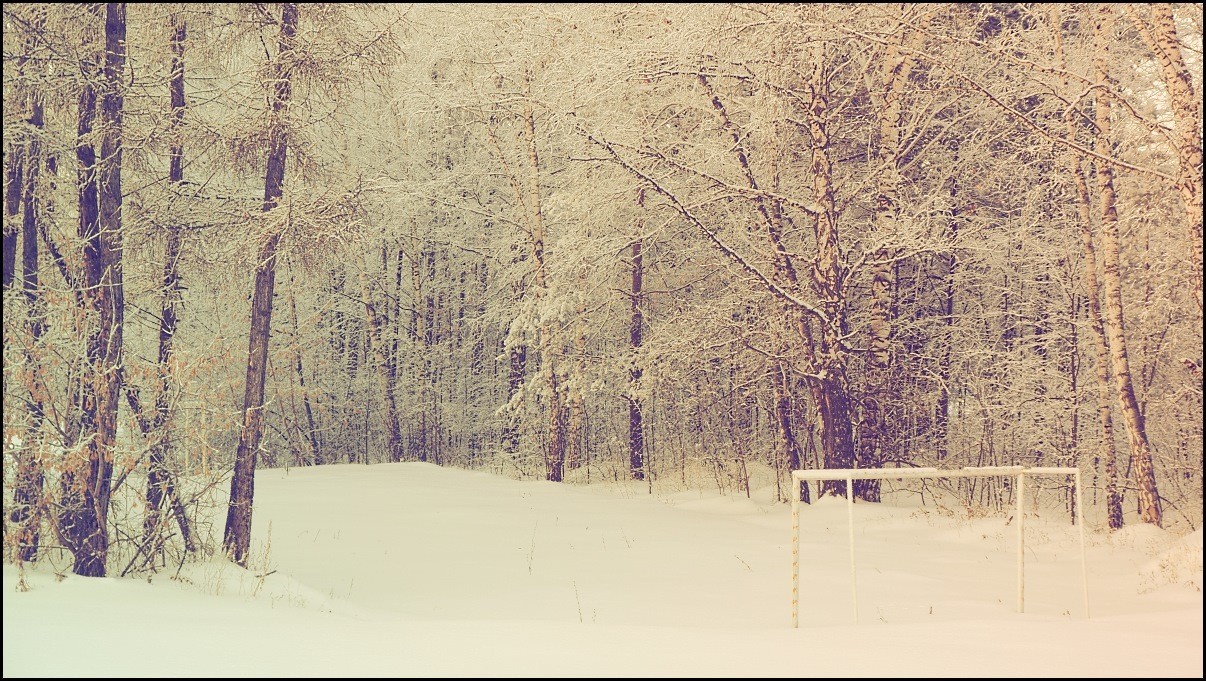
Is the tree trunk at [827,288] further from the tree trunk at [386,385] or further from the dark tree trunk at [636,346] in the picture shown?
the tree trunk at [386,385]

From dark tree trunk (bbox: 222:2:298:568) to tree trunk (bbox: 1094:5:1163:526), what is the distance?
9.07m

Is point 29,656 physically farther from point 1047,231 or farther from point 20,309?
point 1047,231

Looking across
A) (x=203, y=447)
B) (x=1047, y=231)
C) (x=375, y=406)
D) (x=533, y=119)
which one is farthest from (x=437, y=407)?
(x=203, y=447)

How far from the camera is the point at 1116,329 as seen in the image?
1205 centimetres

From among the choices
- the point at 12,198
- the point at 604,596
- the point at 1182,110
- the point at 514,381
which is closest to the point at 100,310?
the point at 12,198

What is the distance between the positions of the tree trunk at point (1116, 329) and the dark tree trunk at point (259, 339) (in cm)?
907

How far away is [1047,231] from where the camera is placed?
14664mm

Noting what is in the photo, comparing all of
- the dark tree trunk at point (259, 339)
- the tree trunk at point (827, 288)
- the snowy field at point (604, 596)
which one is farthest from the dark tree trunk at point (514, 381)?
the dark tree trunk at point (259, 339)

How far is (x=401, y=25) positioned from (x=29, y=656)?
712 centimetres

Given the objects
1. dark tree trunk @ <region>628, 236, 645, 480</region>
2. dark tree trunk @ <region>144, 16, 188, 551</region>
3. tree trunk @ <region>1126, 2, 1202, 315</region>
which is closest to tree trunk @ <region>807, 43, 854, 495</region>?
dark tree trunk @ <region>628, 236, 645, 480</region>

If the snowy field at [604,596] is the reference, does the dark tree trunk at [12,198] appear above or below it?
above

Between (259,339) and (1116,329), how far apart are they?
964 cm

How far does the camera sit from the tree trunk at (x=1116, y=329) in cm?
1191

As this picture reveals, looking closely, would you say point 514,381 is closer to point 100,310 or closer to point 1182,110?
point 100,310
